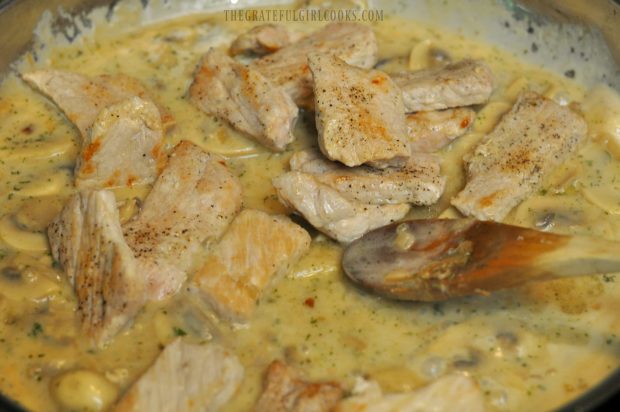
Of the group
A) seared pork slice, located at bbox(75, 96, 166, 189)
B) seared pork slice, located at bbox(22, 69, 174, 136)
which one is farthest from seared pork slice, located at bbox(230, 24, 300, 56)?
seared pork slice, located at bbox(75, 96, 166, 189)

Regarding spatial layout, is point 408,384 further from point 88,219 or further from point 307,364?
point 88,219

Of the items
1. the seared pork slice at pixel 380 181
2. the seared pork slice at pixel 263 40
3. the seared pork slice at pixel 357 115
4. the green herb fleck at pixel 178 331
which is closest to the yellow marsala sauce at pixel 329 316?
the green herb fleck at pixel 178 331

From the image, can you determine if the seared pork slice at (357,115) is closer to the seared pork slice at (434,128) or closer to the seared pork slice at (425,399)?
the seared pork slice at (434,128)

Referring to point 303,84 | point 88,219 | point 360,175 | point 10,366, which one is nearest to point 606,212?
point 360,175

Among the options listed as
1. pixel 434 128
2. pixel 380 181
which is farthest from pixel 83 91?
pixel 434 128

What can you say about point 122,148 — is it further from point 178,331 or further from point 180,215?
point 178,331

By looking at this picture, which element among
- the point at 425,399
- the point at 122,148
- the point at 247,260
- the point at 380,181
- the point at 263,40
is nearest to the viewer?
the point at 425,399
